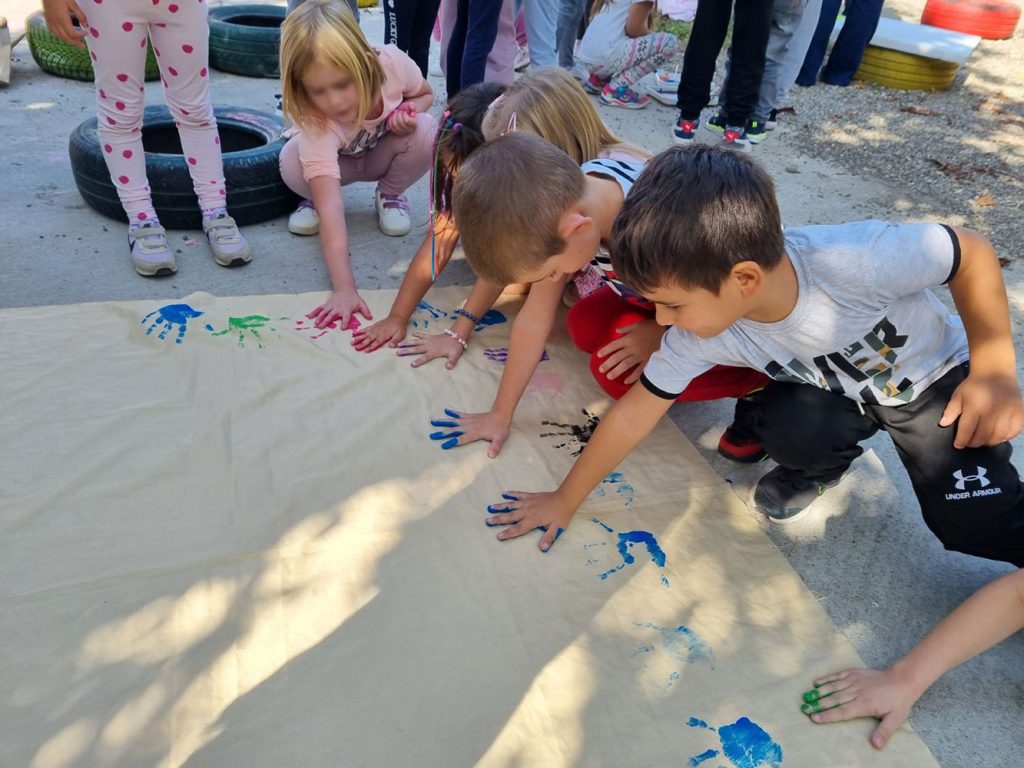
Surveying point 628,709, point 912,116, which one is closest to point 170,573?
point 628,709

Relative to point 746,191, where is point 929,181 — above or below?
below

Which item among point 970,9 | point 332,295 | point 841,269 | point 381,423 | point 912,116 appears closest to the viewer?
point 841,269

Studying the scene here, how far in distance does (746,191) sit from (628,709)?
2.60ft

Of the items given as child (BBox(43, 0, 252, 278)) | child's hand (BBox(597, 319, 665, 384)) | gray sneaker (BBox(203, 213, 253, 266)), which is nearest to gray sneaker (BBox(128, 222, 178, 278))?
child (BBox(43, 0, 252, 278))

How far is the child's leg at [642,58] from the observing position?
13.4ft

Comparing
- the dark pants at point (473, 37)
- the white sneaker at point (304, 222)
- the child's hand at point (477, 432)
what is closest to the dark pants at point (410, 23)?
the dark pants at point (473, 37)

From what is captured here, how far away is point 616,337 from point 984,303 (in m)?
0.75

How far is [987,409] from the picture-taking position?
128cm

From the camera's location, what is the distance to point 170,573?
1.35 meters

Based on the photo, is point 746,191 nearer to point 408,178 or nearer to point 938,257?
point 938,257

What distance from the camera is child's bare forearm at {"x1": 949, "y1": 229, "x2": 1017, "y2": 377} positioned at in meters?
1.28

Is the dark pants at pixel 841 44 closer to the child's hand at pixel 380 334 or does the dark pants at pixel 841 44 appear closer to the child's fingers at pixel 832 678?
the child's hand at pixel 380 334

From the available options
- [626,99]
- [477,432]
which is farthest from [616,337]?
[626,99]

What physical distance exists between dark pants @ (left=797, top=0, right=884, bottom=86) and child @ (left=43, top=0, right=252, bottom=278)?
3.50 meters
